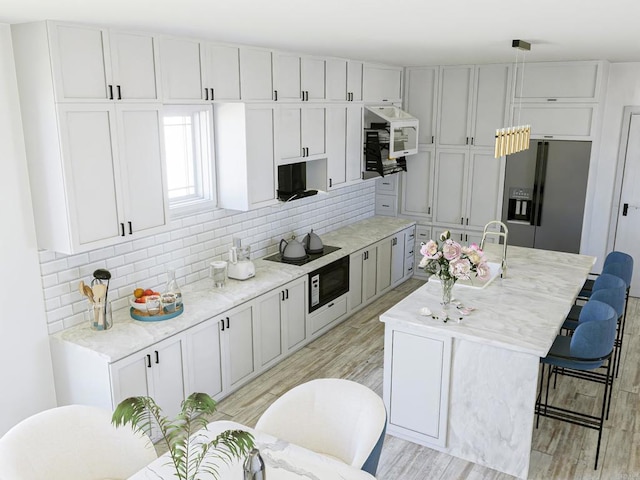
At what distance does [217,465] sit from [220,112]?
3137 mm

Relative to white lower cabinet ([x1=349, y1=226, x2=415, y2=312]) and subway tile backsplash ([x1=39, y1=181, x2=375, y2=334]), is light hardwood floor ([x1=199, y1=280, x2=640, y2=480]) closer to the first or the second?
white lower cabinet ([x1=349, y1=226, x2=415, y2=312])

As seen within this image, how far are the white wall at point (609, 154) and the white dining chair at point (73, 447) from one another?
5896 mm

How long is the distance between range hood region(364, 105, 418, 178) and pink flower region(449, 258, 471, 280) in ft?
8.99

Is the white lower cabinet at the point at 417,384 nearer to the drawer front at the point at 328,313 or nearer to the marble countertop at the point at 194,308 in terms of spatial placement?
the marble countertop at the point at 194,308

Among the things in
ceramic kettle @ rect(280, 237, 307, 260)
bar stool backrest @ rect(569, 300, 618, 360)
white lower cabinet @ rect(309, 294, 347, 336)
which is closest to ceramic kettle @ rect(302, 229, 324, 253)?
ceramic kettle @ rect(280, 237, 307, 260)

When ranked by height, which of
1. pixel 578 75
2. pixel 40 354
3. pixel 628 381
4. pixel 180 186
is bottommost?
pixel 628 381

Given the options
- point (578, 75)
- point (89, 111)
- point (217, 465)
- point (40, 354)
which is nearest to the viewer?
point (217, 465)

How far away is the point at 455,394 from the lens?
12.5 ft

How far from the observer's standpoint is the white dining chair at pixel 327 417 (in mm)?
2812

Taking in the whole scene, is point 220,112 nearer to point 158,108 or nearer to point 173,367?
point 158,108

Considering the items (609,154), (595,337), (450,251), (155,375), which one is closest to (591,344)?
(595,337)

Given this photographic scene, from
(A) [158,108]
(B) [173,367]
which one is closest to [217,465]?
(B) [173,367]

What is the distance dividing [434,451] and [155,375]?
199 centimetres

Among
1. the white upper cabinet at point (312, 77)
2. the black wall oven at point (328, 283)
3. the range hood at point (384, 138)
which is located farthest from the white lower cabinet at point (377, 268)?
the white upper cabinet at point (312, 77)
